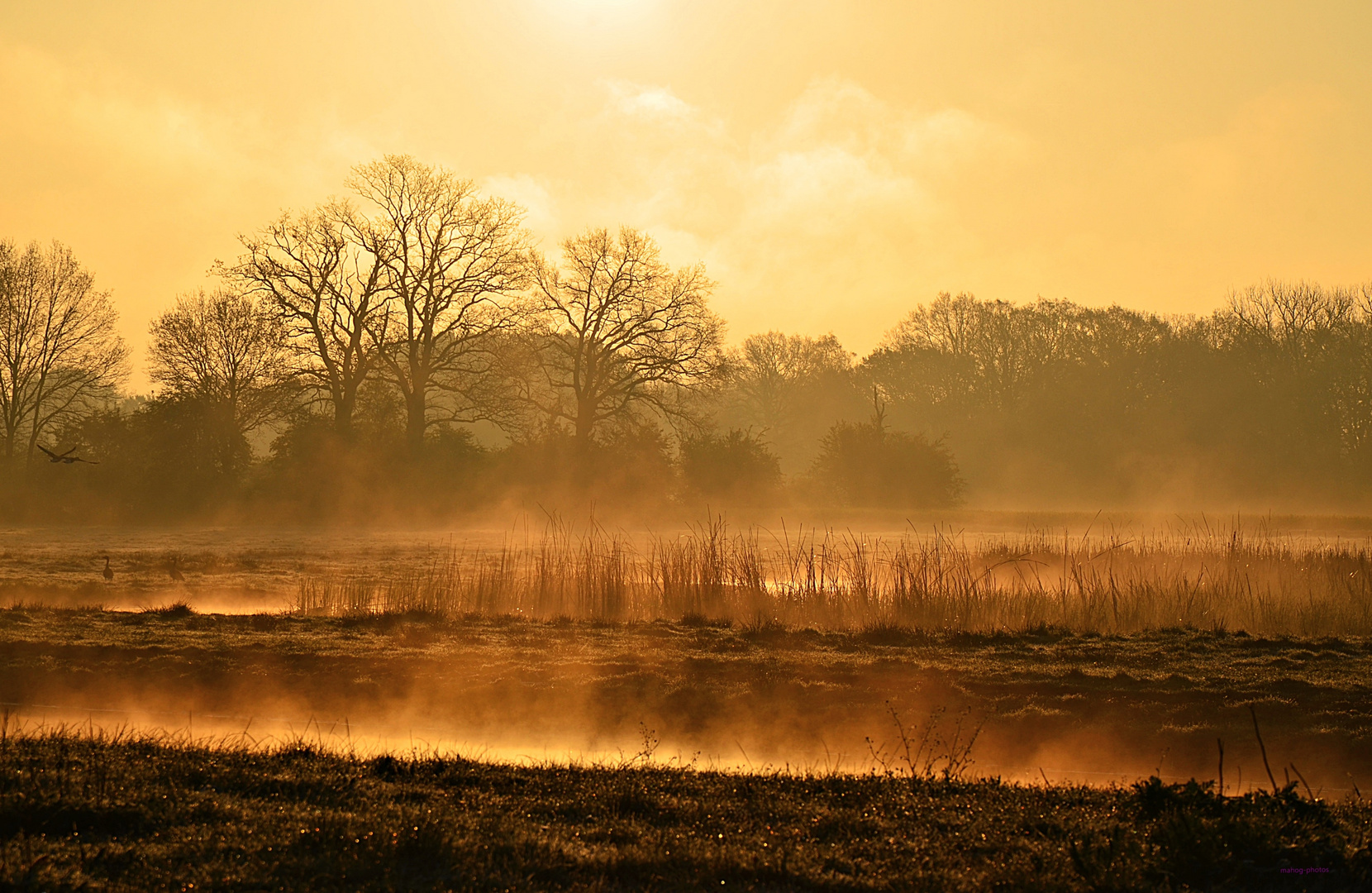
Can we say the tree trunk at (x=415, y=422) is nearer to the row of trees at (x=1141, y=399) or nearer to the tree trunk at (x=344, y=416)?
the tree trunk at (x=344, y=416)

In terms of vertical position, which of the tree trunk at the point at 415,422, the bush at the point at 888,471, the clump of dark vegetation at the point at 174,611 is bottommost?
the clump of dark vegetation at the point at 174,611

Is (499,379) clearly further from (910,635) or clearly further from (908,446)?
(910,635)

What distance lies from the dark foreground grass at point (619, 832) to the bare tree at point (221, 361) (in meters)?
34.5

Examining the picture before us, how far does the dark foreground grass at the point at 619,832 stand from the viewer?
4277 mm

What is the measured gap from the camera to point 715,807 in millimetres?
5410

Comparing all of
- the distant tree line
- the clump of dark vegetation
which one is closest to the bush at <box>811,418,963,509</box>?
the distant tree line

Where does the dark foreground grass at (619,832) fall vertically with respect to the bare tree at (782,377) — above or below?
below

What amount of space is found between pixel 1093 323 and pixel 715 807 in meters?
62.6

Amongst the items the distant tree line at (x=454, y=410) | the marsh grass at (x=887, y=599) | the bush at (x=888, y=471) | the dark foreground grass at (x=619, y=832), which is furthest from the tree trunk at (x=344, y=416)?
the dark foreground grass at (x=619, y=832)

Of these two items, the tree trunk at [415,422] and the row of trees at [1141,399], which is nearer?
the tree trunk at [415,422]

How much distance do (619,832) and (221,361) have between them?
38.8 m

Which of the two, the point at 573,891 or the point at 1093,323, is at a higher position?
the point at 1093,323

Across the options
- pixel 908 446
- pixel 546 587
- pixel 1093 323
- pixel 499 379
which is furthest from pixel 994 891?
pixel 1093 323

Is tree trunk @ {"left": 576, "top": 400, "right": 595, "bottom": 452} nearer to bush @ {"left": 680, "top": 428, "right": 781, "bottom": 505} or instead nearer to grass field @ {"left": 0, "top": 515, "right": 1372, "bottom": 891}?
bush @ {"left": 680, "top": 428, "right": 781, "bottom": 505}
